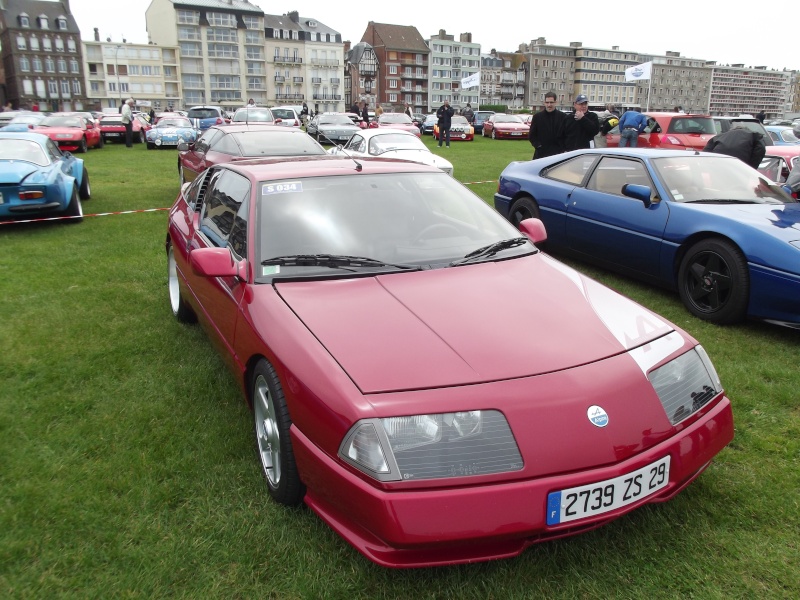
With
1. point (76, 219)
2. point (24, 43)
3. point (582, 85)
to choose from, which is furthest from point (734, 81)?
point (76, 219)

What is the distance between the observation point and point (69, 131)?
20.9m

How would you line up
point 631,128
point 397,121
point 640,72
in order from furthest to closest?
1. point 640,72
2. point 397,121
3. point 631,128

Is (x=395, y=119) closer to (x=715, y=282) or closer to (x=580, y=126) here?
(x=580, y=126)

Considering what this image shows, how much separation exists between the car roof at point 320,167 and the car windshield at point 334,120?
21.9 metres

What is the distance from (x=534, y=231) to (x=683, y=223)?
2215 millimetres

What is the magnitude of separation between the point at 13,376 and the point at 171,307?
4.94 ft

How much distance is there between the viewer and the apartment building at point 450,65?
4422 inches

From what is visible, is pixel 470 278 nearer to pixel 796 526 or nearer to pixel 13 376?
pixel 796 526

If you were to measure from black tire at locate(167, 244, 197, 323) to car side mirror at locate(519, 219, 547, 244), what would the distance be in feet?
8.33

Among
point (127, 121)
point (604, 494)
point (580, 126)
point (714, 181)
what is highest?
point (127, 121)

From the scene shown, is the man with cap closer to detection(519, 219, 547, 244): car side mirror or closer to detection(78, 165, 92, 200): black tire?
detection(519, 219, 547, 244): car side mirror

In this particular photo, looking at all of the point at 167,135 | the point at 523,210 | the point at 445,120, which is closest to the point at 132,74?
the point at 167,135

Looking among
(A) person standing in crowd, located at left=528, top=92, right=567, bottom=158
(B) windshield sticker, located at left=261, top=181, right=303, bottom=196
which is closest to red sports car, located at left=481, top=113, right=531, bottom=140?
(A) person standing in crowd, located at left=528, top=92, right=567, bottom=158

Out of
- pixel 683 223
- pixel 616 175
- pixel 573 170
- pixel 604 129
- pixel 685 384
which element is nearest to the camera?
pixel 685 384
